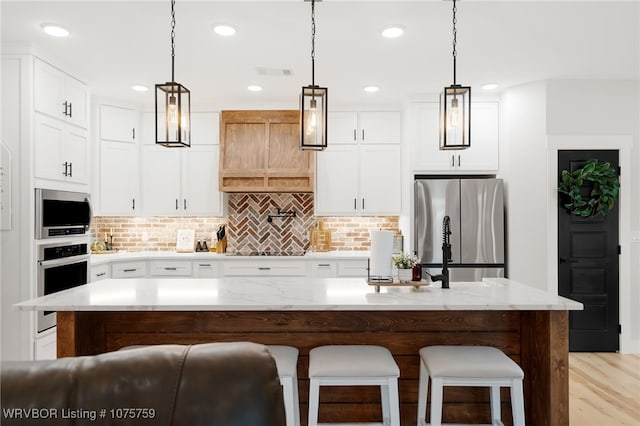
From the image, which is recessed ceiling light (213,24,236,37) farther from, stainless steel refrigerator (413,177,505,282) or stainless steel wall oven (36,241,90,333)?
stainless steel refrigerator (413,177,505,282)

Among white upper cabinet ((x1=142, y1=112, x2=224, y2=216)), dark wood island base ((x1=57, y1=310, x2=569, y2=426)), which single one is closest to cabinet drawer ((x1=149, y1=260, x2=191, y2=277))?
white upper cabinet ((x1=142, y1=112, x2=224, y2=216))

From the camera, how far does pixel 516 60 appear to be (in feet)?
11.9

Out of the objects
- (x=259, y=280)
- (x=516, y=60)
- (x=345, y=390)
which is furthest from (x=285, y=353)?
(x=516, y=60)

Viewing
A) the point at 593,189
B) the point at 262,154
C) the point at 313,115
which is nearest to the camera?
the point at 313,115

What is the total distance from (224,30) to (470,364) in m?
2.63

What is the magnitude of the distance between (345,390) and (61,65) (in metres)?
3.44

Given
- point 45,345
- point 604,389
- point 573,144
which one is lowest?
point 604,389

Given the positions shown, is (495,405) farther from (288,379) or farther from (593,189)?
(593,189)

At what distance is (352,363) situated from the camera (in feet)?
6.53

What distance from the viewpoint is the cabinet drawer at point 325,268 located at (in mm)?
4664

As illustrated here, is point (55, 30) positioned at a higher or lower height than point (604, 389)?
higher

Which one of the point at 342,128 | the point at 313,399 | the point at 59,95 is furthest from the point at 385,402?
the point at 59,95

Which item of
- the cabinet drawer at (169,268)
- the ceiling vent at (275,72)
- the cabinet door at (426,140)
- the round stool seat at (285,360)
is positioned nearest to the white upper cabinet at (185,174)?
the cabinet drawer at (169,268)

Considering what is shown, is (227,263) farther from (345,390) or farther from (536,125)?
(536,125)
